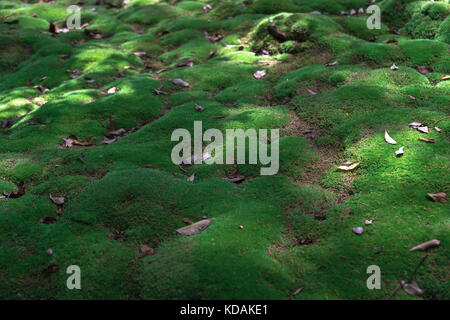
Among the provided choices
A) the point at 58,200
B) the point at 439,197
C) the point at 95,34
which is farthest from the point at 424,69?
the point at 95,34

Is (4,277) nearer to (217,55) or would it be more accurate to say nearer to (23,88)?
(23,88)

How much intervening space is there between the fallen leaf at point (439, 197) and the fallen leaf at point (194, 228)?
115 inches

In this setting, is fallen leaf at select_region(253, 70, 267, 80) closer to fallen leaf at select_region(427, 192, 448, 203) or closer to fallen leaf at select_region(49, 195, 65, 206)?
fallen leaf at select_region(427, 192, 448, 203)

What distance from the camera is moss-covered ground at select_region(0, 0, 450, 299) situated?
160 inches

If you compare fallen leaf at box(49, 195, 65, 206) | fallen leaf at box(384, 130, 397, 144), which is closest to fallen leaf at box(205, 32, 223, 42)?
fallen leaf at box(384, 130, 397, 144)

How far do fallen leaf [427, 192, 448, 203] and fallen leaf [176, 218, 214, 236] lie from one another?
9.59 feet

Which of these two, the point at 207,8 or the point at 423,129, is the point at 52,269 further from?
the point at 207,8

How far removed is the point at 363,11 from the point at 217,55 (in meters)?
5.08

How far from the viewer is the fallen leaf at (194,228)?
460 cm

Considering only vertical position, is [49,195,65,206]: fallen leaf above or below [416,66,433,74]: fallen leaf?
below

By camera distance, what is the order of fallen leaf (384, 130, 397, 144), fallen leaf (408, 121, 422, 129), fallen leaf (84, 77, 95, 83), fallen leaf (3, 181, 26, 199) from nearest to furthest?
fallen leaf (3, 181, 26, 199) < fallen leaf (384, 130, 397, 144) < fallen leaf (408, 121, 422, 129) < fallen leaf (84, 77, 95, 83)

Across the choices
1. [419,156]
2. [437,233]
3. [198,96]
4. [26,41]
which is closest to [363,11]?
[198,96]

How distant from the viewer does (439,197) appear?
480 centimetres

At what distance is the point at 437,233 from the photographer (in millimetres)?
4328
